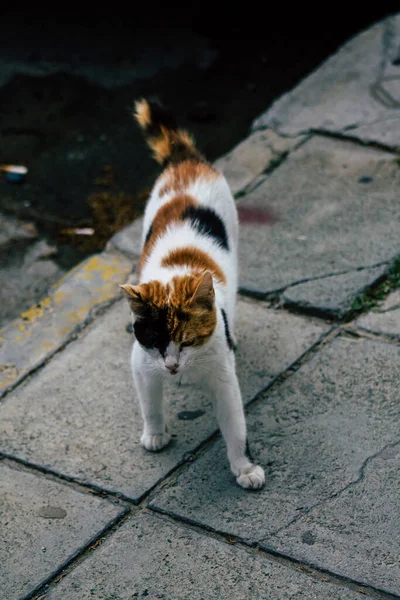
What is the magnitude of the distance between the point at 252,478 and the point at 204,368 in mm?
452

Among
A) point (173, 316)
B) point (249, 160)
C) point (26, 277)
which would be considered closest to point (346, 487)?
point (173, 316)

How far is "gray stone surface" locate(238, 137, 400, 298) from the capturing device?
13.6 feet

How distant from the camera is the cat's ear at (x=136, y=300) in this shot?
2.69 m

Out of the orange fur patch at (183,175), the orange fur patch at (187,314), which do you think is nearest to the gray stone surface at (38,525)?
the orange fur patch at (187,314)

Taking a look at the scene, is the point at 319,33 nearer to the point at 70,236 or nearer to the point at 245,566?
the point at 70,236

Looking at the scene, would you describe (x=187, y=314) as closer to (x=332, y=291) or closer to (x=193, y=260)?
(x=193, y=260)

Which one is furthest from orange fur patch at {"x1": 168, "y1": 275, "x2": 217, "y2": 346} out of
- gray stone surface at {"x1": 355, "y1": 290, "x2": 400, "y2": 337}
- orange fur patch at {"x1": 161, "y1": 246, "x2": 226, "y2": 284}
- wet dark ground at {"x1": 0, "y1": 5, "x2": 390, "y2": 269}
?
wet dark ground at {"x1": 0, "y1": 5, "x2": 390, "y2": 269}

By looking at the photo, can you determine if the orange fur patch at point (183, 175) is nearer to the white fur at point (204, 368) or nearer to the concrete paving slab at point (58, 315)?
the white fur at point (204, 368)

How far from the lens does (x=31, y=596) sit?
272 centimetres

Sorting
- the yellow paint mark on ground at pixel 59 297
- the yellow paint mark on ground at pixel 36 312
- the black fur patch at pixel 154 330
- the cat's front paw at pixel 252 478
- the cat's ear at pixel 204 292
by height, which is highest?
the cat's ear at pixel 204 292

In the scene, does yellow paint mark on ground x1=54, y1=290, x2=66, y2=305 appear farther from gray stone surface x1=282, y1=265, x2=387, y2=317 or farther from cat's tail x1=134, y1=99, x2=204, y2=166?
gray stone surface x1=282, y1=265, x2=387, y2=317

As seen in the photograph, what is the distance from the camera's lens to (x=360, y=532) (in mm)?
2773

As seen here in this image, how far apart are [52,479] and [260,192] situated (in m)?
2.34

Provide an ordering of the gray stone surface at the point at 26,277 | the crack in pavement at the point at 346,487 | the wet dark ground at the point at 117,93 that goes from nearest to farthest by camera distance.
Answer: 1. the crack in pavement at the point at 346,487
2. the gray stone surface at the point at 26,277
3. the wet dark ground at the point at 117,93
